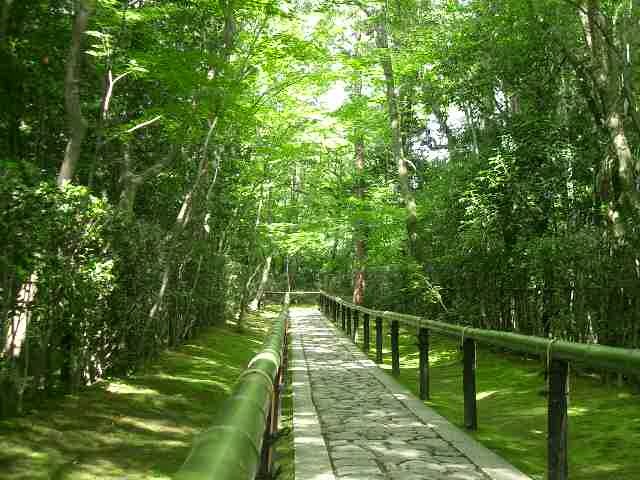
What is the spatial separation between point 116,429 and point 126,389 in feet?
5.32

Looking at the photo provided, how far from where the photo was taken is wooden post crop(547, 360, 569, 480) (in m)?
3.59

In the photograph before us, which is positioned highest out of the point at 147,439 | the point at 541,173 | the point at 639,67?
the point at 639,67

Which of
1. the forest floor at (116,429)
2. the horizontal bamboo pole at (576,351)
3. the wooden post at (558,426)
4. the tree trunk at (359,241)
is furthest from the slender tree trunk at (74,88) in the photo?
the tree trunk at (359,241)

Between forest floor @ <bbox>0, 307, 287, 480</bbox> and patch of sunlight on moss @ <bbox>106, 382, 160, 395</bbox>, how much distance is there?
13 millimetres

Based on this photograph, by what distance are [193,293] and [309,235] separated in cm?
968

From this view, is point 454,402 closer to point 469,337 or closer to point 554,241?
point 469,337

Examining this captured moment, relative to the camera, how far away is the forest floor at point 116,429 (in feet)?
17.2

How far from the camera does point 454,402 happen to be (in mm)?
7555

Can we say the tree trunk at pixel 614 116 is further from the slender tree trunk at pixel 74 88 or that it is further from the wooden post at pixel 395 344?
the slender tree trunk at pixel 74 88

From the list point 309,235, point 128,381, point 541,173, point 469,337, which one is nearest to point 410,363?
point 541,173

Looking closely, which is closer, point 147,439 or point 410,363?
point 147,439

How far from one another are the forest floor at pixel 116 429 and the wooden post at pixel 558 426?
328 cm

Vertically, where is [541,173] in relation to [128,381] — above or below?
above

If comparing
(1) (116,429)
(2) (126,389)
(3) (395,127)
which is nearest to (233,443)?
(1) (116,429)
